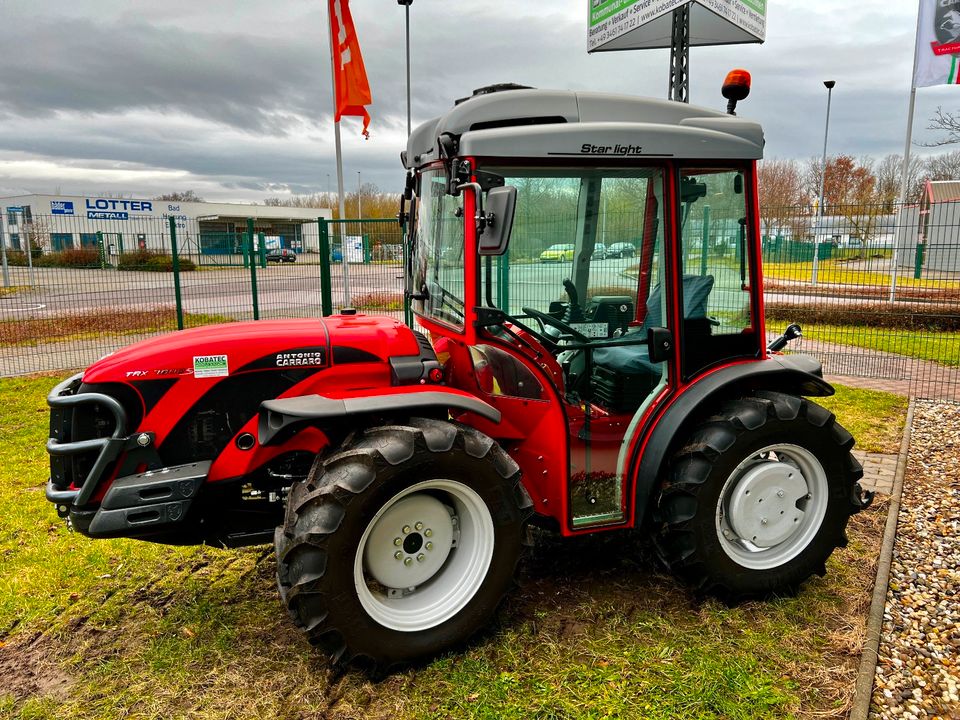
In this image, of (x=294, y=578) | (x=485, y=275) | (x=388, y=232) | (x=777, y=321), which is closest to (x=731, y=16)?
(x=388, y=232)

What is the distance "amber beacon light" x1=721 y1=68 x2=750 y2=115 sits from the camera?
11.8 ft

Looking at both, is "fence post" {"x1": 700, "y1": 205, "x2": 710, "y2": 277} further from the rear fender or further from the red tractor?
the rear fender

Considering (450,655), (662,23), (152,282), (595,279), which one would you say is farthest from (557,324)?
(152,282)

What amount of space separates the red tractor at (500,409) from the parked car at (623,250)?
30mm

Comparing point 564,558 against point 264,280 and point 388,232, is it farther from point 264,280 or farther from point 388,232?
point 264,280

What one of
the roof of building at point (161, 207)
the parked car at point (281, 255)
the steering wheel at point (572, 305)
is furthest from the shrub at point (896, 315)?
the roof of building at point (161, 207)

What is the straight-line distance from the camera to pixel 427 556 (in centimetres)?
305

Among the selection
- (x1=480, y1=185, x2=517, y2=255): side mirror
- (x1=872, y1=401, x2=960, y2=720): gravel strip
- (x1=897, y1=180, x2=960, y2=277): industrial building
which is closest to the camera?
(x1=480, y1=185, x2=517, y2=255): side mirror

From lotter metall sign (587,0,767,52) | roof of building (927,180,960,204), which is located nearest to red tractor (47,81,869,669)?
lotter metall sign (587,0,767,52)

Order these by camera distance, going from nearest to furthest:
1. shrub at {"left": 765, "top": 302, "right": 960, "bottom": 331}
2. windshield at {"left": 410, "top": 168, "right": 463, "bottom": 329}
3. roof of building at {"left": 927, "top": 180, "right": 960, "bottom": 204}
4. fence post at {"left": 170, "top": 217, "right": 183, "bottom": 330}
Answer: windshield at {"left": 410, "top": 168, "right": 463, "bottom": 329}, shrub at {"left": 765, "top": 302, "right": 960, "bottom": 331}, fence post at {"left": 170, "top": 217, "right": 183, "bottom": 330}, roof of building at {"left": 927, "top": 180, "right": 960, "bottom": 204}

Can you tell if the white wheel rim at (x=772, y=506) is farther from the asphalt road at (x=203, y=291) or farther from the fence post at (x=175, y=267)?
the fence post at (x=175, y=267)

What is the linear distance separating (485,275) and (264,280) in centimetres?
867

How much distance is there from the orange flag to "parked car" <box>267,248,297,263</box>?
2.26 m

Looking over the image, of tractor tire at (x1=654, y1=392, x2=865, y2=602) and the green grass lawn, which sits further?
tractor tire at (x1=654, y1=392, x2=865, y2=602)
